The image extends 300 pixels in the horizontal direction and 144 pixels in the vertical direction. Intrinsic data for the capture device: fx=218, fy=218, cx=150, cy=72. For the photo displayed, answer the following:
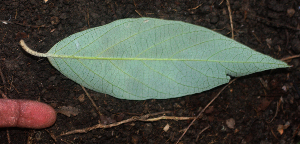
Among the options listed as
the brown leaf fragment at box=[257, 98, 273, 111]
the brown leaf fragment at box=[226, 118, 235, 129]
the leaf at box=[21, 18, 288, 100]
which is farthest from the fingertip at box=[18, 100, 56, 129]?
the brown leaf fragment at box=[257, 98, 273, 111]

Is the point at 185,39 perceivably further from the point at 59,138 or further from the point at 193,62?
the point at 59,138

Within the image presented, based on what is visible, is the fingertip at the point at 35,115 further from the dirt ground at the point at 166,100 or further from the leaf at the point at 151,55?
the leaf at the point at 151,55

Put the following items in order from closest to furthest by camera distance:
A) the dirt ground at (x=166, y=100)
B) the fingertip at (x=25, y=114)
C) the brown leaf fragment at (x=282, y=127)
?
the fingertip at (x=25, y=114)
the dirt ground at (x=166, y=100)
the brown leaf fragment at (x=282, y=127)

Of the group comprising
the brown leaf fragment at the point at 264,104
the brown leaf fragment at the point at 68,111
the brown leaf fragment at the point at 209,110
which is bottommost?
the brown leaf fragment at the point at 264,104

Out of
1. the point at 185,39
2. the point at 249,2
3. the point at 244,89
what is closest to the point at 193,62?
the point at 185,39

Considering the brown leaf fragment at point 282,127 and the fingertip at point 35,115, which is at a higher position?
the fingertip at point 35,115

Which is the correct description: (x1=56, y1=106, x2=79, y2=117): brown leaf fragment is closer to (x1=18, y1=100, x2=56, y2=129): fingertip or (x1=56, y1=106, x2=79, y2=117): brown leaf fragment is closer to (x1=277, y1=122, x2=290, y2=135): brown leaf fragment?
(x1=18, y1=100, x2=56, y2=129): fingertip

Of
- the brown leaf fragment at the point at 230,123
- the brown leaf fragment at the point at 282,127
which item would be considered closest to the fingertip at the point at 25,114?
the brown leaf fragment at the point at 230,123
